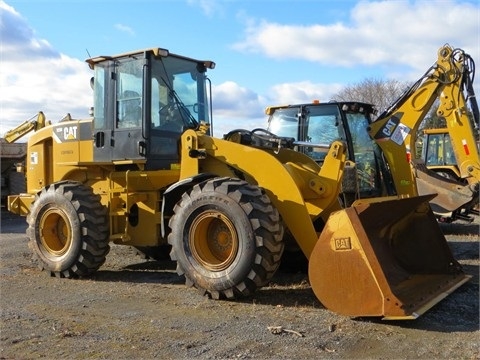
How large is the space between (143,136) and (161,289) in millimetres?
1967

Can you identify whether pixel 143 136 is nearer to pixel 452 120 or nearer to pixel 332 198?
pixel 332 198

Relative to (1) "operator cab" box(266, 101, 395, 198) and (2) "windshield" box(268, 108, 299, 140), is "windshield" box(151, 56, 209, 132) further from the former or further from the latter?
(2) "windshield" box(268, 108, 299, 140)

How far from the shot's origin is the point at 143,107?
727 centimetres

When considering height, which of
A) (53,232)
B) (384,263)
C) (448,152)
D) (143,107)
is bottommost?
(384,263)

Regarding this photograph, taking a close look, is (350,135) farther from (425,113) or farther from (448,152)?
(448,152)

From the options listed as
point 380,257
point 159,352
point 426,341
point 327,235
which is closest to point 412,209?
point 380,257

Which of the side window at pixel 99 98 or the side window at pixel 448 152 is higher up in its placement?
the side window at pixel 99 98

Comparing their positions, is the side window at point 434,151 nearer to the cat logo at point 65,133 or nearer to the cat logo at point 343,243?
the cat logo at point 65,133

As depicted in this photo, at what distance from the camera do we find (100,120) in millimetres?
7801

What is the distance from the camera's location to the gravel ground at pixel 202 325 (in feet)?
14.4

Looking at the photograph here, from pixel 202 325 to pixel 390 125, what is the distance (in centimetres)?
503

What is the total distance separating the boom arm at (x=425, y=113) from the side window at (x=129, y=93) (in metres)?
3.66

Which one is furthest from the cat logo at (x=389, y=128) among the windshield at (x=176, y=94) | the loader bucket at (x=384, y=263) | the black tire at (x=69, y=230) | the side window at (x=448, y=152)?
the side window at (x=448, y=152)

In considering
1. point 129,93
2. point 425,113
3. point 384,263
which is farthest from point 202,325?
point 425,113
